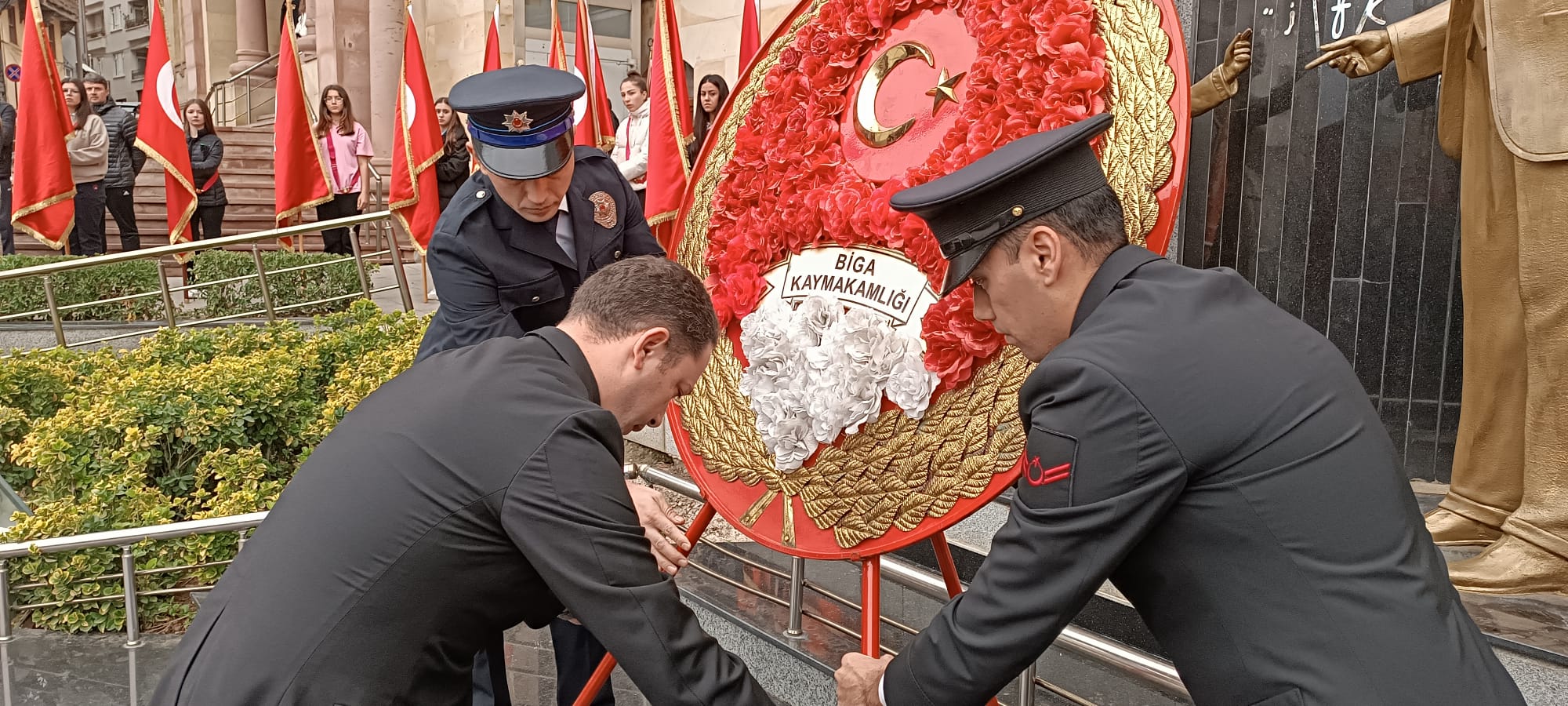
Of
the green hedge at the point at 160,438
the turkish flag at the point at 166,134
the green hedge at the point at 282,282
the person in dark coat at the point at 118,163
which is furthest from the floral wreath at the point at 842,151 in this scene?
the person in dark coat at the point at 118,163

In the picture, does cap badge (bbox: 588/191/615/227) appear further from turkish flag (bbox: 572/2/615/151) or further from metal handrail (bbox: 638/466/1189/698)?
turkish flag (bbox: 572/2/615/151)

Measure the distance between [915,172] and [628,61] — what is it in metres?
17.2

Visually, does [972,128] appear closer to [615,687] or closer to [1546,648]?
[1546,648]

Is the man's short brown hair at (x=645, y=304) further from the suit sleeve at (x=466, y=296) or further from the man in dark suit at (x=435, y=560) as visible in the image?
the suit sleeve at (x=466, y=296)

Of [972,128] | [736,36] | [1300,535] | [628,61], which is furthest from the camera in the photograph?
[628,61]

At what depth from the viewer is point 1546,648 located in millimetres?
2768

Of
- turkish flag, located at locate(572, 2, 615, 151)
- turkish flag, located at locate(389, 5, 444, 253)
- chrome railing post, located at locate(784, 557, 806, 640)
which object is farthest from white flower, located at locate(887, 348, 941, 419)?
turkish flag, located at locate(389, 5, 444, 253)

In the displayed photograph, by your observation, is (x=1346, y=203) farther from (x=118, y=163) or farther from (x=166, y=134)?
(x=118, y=163)

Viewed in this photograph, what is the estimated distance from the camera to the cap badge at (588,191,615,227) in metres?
3.60

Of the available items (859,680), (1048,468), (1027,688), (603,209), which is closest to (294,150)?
(603,209)

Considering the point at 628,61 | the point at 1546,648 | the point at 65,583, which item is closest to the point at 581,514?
the point at 1546,648

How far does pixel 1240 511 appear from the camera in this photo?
171 cm

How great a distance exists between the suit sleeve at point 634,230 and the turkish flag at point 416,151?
23.6 ft

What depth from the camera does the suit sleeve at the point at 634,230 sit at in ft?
12.2
